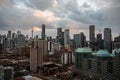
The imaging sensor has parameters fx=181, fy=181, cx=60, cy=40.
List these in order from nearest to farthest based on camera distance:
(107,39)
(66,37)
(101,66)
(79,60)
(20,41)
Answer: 1. (101,66)
2. (79,60)
3. (107,39)
4. (66,37)
5. (20,41)

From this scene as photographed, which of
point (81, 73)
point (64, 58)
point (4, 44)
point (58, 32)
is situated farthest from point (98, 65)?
point (4, 44)

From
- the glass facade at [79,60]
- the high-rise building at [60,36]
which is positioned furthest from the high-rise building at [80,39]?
the glass facade at [79,60]

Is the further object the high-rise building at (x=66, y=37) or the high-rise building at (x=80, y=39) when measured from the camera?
the high-rise building at (x=66, y=37)

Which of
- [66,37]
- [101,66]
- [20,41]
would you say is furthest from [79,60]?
[20,41]

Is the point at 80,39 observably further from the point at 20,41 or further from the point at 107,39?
the point at 20,41

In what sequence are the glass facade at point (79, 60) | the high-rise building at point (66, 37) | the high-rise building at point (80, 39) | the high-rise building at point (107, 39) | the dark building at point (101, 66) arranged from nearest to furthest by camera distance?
the dark building at point (101, 66) < the glass facade at point (79, 60) < the high-rise building at point (107, 39) < the high-rise building at point (80, 39) < the high-rise building at point (66, 37)

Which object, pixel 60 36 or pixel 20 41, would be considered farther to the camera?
pixel 20 41

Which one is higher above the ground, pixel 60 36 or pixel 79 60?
pixel 60 36

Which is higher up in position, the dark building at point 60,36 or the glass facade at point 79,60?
the dark building at point 60,36

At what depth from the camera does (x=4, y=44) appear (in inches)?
1169

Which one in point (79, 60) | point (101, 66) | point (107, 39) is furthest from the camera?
point (107, 39)

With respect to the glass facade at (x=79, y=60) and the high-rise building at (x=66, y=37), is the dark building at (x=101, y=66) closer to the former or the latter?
the glass facade at (x=79, y=60)

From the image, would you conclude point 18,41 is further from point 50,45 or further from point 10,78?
point 10,78

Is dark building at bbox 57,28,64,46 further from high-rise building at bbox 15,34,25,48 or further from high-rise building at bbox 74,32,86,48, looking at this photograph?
high-rise building at bbox 15,34,25,48
